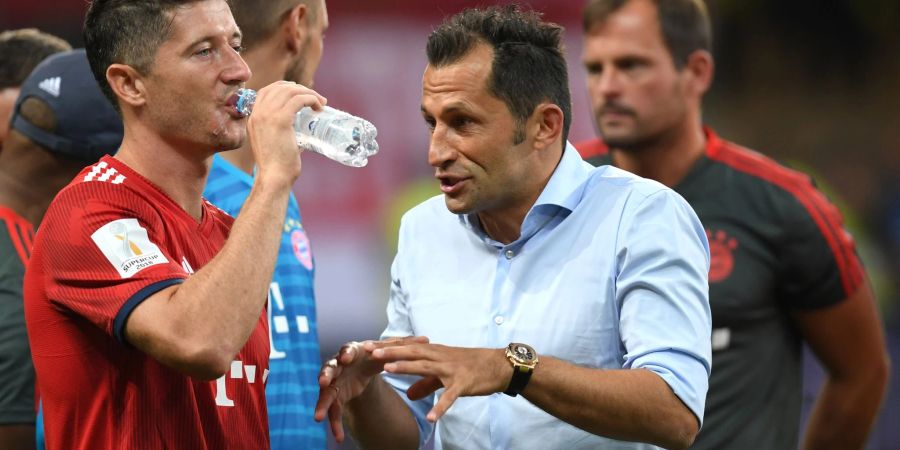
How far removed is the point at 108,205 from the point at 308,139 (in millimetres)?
530

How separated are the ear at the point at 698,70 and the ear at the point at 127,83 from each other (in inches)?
111

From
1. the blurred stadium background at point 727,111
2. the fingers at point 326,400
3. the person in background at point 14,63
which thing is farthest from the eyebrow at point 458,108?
the blurred stadium background at point 727,111

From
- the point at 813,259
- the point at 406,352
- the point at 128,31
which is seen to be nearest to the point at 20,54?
the point at 128,31

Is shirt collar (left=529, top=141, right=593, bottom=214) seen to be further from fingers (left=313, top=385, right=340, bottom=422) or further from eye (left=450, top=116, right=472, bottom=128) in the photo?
fingers (left=313, top=385, right=340, bottom=422)

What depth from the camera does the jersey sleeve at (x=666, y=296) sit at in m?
2.95

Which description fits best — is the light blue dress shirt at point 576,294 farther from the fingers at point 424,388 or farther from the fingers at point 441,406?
the fingers at point 441,406

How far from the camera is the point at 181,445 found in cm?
278

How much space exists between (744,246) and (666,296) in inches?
67.3

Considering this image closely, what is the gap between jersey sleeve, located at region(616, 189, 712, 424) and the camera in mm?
2951

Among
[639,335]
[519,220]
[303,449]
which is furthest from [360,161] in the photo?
[303,449]

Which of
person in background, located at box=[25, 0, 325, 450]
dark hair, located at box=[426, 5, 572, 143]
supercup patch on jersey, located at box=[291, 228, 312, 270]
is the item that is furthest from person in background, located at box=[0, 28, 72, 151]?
dark hair, located at box=[426, 5, 572, 143]

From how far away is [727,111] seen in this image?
11.0m

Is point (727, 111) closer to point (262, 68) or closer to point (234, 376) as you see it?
point (262, 68)

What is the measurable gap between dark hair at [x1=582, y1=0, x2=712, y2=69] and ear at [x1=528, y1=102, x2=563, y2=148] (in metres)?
1.93
